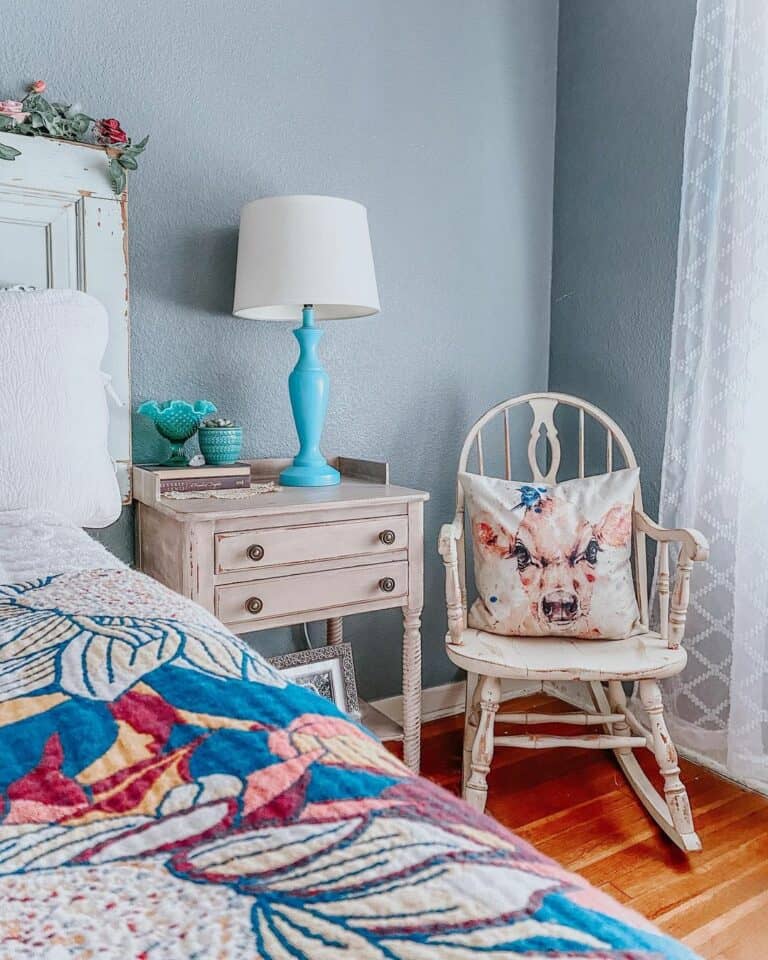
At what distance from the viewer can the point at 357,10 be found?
2215mm

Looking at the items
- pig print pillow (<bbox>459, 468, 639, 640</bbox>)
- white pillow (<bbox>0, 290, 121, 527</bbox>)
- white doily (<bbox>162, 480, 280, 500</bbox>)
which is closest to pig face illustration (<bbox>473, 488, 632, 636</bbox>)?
A: pig print pillow (<bbox>459, 468, 639, 640</bbox>)

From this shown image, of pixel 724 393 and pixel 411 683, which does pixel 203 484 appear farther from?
pixel 724 393

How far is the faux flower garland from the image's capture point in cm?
171

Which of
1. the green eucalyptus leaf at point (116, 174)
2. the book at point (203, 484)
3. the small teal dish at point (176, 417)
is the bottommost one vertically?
the book at point (203, 484)

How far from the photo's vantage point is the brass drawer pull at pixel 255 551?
1.72 m

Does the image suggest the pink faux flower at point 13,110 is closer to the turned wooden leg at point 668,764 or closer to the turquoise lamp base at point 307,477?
the turquoise lamp base at point 307,477

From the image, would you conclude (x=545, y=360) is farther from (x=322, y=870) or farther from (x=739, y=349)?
(x=322, y=870)

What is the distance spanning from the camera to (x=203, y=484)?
1885 millimetres

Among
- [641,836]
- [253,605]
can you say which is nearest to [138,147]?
[253,605]

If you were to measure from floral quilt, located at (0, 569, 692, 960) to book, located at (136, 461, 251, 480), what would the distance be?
1223 mm

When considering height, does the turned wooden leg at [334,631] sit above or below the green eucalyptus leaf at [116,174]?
below

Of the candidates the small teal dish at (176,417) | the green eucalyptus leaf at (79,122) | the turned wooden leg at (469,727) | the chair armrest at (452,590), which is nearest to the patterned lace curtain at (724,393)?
the turned wooden leg at (469,727)

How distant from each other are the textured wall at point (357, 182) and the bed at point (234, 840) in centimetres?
147

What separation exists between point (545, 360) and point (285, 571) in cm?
136
